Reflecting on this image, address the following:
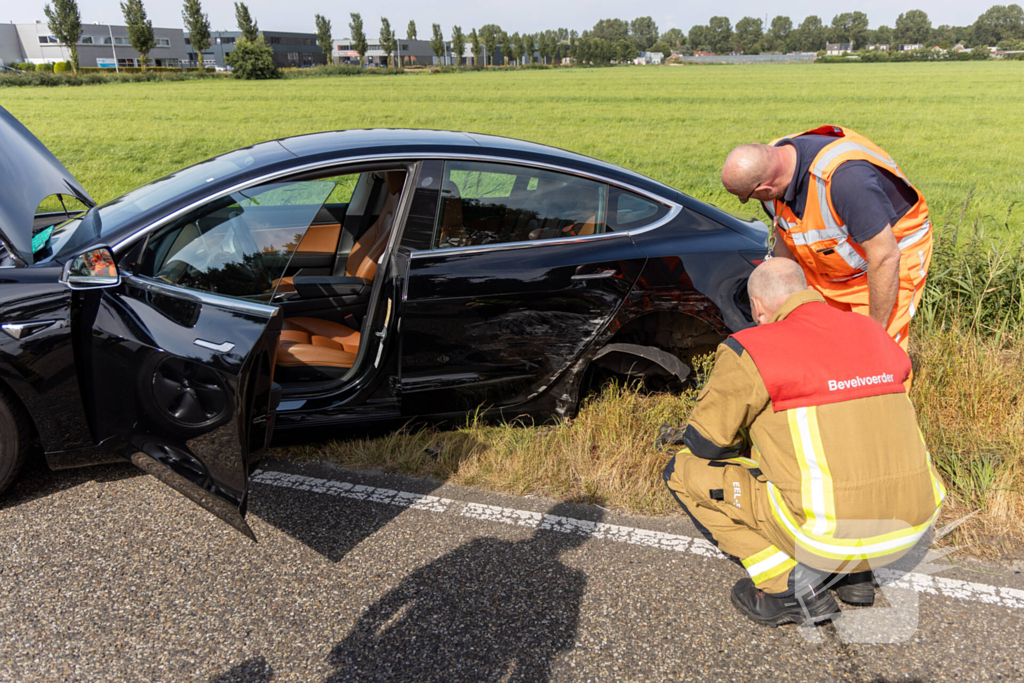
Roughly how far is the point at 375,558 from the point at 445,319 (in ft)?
3.47

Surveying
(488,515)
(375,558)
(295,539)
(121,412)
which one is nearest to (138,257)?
(121,412)

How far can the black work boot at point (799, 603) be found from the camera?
2387mm

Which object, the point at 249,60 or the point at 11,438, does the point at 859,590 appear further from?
the point at 249,60

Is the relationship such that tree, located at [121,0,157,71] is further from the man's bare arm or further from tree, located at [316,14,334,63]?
the man's bare arm

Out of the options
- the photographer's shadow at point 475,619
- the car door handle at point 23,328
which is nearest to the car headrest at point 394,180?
the car door handle at point 23,328

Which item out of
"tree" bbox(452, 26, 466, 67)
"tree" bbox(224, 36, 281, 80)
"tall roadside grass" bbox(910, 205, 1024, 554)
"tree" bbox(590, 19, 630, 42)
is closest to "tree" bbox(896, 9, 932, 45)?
"tree" bbox(590, 19, 630, 42)

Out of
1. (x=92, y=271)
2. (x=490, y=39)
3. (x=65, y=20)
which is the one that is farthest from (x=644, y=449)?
(x=490, y=39)

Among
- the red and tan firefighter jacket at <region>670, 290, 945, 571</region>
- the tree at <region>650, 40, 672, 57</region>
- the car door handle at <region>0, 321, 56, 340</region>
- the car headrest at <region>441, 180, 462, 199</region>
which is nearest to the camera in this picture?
the red and tan firefighter jacket at <region>670, 290, 945, 571</region>

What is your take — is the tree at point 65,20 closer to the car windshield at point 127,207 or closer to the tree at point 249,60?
the tree at point 249,60

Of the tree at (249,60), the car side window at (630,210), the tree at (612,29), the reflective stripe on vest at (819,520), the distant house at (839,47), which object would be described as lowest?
the reflective stripe on vest at (819,520)

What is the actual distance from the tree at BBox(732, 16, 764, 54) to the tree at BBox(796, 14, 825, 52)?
Answer: 8.10 meters

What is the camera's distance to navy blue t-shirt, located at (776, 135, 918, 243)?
2.83m

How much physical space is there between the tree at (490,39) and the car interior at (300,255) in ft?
415

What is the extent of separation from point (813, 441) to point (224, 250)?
2514mm
